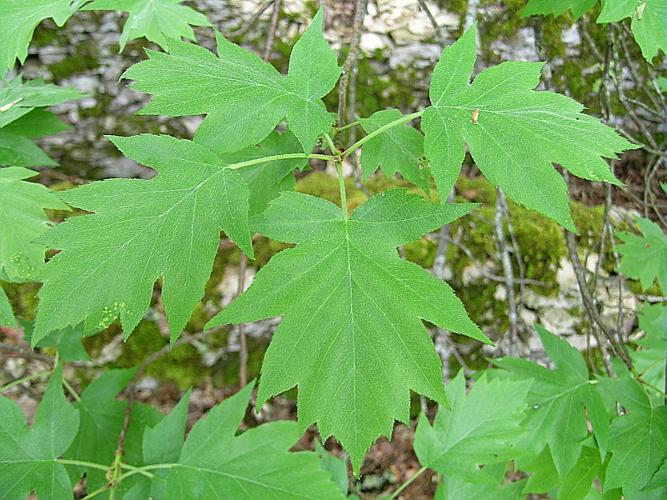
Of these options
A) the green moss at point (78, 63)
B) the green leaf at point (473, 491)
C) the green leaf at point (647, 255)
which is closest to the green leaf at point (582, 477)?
the green leaf at point (473, 491)

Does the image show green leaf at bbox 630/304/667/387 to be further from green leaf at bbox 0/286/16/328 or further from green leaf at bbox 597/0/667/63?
green leaf at bbox 0/286/16/328

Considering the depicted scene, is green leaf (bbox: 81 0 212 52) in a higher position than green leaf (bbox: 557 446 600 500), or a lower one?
higher

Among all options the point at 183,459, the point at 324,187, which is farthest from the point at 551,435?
the point at 324,187

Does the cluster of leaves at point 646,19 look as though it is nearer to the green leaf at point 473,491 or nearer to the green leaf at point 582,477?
the green leaf at point 582,477

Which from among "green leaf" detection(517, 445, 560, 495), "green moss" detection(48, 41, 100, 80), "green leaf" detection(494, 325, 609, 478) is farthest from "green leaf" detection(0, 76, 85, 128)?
"green moss" detection(48, 41, 100, 80)

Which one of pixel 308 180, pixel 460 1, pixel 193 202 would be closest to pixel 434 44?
pixel 460 1

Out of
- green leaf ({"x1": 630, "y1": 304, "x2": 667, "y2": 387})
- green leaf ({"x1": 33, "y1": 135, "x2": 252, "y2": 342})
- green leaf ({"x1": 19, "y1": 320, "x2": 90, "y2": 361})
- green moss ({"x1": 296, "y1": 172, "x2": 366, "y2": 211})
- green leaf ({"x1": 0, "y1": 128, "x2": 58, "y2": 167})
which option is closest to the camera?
green leaf ({"x1": 33, "y1": 135, "x2": 252, "y2": 342})

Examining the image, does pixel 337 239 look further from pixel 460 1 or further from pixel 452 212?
pixel 460 1
